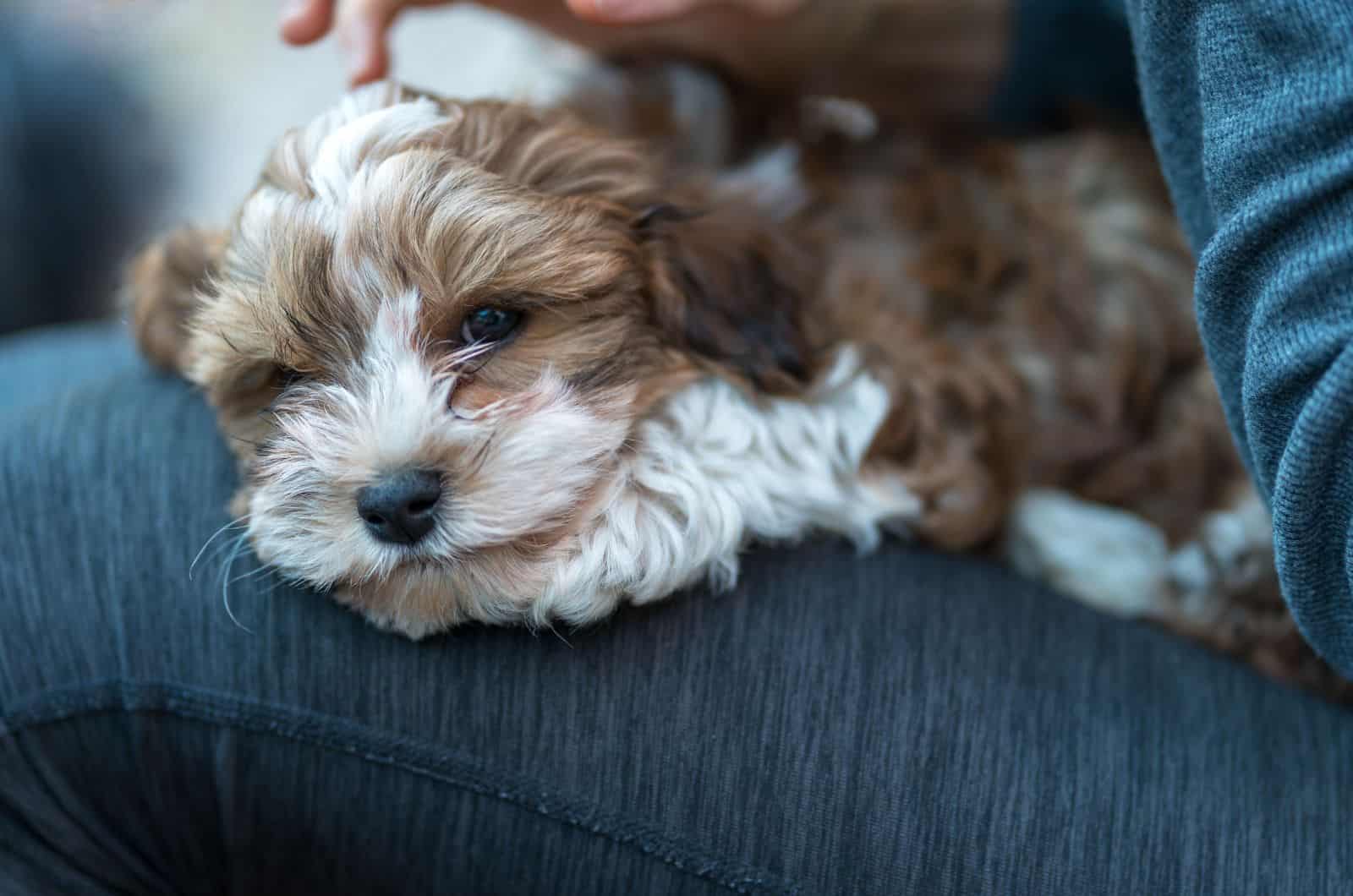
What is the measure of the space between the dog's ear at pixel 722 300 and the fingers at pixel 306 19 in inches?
24.8

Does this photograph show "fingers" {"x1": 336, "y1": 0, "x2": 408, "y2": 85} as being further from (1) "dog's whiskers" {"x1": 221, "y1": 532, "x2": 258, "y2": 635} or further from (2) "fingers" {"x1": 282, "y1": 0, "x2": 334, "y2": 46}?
(1) "dog's whiskers" {"x1": 221, "y1": 532, "x2": 258, "y2": 635}

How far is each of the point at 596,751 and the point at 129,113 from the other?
2285mm

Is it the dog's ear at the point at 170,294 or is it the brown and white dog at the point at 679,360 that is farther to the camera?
the dog's ear at the point at 170,294

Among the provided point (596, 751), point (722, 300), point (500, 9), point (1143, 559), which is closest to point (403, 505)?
point (596, 751)

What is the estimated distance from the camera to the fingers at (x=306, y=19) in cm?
162

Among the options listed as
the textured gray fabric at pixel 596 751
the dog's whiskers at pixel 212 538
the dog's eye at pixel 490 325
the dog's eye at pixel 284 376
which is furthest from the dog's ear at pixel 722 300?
the dog's whiskers at pixel 212 538

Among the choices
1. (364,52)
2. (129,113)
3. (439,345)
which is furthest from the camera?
(129,113)

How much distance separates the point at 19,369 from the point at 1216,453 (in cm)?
202

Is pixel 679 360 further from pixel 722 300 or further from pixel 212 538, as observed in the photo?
pixel 212 538

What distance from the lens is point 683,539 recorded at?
1.29 m

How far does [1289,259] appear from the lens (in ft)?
3.25

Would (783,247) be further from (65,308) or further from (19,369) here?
(65,308)

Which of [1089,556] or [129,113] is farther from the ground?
[129,113]

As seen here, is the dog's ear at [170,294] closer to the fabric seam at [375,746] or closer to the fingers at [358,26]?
the fingers at [358,26]
